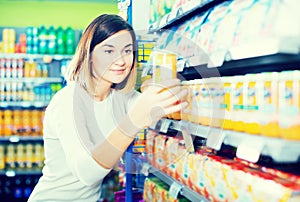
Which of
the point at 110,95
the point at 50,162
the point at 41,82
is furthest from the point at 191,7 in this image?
the point at 41,82

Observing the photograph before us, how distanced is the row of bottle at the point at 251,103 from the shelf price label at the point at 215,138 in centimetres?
3

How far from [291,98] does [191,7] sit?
0.87 meters

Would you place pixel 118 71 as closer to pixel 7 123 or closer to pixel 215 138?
pixel 215 138

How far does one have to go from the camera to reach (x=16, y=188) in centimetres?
648

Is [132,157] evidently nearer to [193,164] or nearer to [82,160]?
[193,164]

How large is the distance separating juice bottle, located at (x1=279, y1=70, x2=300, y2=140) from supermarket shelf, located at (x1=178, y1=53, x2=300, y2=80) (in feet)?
0.24

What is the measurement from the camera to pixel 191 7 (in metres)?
1.98

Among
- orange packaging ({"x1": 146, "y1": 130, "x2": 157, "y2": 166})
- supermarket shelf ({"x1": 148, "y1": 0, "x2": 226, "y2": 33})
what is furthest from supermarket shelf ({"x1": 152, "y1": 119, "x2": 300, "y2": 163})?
orange packaging ({"x1": 146, "y1": 130, "x2": 157, "y2": 166})

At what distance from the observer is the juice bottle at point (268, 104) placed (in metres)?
1.34

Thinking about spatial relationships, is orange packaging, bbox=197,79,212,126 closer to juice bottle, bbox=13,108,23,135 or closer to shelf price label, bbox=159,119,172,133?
shelf price label, bbox=159,119,172,133

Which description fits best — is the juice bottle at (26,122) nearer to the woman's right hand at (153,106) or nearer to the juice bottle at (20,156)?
the juice bottle at (20,156)

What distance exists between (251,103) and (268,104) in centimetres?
11

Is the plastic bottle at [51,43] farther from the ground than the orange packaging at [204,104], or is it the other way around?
the plastic bottle at [51,43]

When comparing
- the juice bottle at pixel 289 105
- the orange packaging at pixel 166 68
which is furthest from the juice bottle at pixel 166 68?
the juice bottle at pixel 289 105
